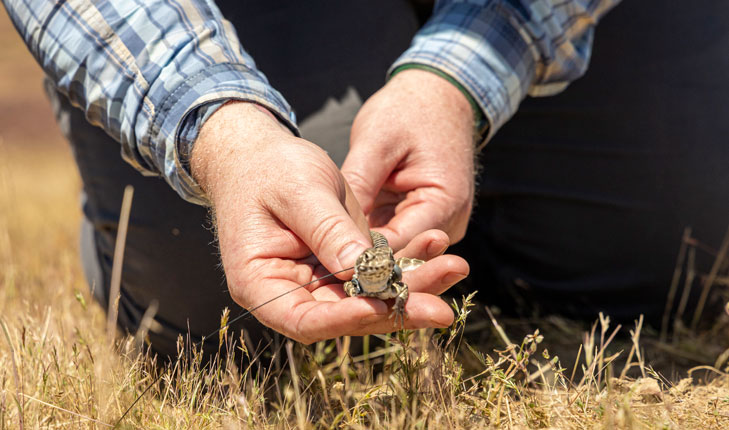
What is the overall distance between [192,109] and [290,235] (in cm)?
56

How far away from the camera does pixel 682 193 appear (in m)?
3.02

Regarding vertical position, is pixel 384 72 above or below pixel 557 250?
above

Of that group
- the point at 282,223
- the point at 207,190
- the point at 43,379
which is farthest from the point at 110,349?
the point at 282,223

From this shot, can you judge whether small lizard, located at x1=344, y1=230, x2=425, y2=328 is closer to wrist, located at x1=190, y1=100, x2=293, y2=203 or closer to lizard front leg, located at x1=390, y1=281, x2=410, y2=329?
lizard front leg, located at x1=390, y1=281, x2=410, y2=329

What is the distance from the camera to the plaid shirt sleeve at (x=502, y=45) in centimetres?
244

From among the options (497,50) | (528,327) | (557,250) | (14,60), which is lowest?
(14,60)

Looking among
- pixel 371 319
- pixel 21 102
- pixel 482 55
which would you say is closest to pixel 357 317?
pixel 371 319

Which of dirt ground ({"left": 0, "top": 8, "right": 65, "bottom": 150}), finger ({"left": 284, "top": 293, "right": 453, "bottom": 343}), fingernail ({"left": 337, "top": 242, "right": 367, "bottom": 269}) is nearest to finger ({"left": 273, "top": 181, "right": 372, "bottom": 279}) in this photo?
fingernail ({"left": 337, "top": 242, "right": 367, "bottom": 269})

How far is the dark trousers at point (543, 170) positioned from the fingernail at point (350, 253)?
1.08 metres

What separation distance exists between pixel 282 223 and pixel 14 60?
1729 cm

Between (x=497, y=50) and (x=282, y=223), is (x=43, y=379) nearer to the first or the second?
(x=282, y=223)

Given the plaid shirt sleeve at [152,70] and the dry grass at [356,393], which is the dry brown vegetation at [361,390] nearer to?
the dry grass at [356,393]

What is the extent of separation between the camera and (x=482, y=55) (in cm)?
247

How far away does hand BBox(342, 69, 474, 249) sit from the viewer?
7.07 ft
